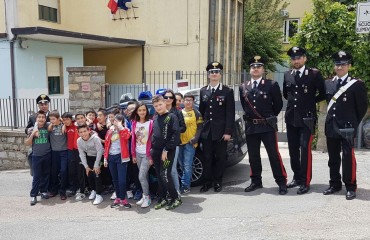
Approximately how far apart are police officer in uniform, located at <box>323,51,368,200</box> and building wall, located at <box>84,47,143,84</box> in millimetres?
12934

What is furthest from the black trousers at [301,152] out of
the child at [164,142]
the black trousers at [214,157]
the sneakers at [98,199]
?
the sneakers at [98,199]

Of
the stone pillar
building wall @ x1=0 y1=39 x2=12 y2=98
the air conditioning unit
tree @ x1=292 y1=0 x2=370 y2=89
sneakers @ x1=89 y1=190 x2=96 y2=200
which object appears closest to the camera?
sneakers @ x1=89 y1=190 x2=96 y2=200

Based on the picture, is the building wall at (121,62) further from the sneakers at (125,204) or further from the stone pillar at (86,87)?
the sneakers at (125,204)

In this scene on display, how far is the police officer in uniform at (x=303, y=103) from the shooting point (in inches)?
215

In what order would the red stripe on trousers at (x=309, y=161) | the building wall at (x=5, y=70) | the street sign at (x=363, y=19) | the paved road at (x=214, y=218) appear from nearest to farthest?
the paved road at (x=214, y=218) < the red stripe on trousers at (x=309, y=161) < the street sign at (x=363, y=19) < the building wall at (x=5, y=70)

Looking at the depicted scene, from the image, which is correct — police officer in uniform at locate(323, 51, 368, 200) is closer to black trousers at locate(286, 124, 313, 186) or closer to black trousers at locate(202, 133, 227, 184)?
black trousers at locate(286, 124, 313, 186)

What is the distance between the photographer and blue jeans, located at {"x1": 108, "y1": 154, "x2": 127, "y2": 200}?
5.57 meters

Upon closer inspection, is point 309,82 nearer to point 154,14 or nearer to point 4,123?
point 4,123

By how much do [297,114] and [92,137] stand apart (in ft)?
10.2

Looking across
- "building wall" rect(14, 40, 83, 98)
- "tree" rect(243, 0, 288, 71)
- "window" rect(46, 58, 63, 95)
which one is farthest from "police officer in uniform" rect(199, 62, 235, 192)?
"tree" rect(243, 0, 288, 71)

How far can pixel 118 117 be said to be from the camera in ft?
18.4

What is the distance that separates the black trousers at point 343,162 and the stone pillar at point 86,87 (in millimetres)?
6484

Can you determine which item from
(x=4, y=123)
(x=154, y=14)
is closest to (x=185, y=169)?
(x=4, y=123)

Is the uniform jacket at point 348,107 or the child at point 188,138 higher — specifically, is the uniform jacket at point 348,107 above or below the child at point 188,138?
above
